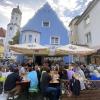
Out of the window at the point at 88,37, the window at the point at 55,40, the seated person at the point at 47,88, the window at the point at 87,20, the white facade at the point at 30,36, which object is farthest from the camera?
the window at the point at 55,40

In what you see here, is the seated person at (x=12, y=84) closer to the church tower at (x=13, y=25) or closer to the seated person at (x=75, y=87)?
the seated person at (x=75, y=87)

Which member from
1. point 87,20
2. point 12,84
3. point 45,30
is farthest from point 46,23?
point 12,84

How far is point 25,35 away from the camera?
29234 millimetres

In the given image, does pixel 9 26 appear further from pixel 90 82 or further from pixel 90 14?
pixel 90 82

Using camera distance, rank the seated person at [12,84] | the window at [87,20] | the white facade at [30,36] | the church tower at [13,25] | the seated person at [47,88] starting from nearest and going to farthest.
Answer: the seated person at [47,88] < the seated person at [12,84] < the window at [87,20] < the white facade at [30,36] < the church tower at [13,25]

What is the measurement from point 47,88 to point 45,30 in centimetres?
2264

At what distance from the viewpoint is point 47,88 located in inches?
323

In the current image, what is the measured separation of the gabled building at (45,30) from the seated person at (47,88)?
21113 mm

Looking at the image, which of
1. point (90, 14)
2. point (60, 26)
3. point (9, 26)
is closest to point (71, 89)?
point (90, 14)

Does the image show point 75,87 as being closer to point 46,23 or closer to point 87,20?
point 87,20

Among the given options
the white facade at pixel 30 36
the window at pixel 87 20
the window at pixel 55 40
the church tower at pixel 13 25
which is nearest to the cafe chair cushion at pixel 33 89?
the white facade at pixel 30 36

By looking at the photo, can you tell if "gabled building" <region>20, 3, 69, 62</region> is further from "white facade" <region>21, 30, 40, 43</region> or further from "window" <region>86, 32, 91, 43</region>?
"window" <region>86, 32, 91, 43</region>

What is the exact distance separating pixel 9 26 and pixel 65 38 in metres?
55.9

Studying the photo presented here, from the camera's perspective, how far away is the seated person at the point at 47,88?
26.5 ft
